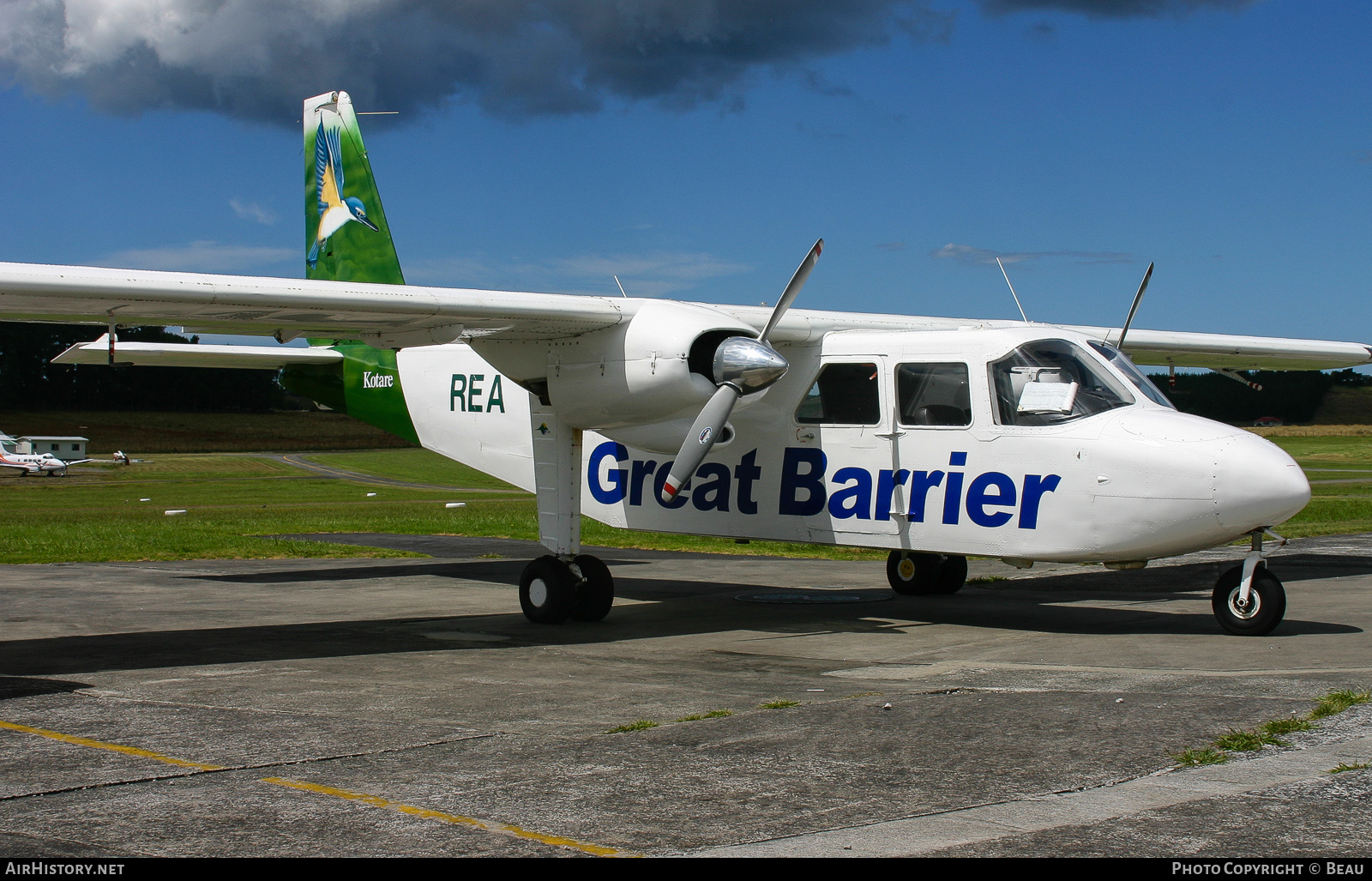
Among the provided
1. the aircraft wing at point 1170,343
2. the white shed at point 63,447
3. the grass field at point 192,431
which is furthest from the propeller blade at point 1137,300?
the grass field at point 192,431

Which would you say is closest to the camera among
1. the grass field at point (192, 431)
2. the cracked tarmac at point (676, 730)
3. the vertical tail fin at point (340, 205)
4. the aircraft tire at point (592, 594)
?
the cracked tarmac at point (676, 730)

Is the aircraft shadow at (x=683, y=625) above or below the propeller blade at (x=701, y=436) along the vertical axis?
below

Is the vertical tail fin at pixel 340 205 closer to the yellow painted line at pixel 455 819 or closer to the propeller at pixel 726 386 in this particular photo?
the propeller at pixel 726 386

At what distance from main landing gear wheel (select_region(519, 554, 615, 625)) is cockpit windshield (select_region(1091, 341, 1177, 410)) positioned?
5193mm

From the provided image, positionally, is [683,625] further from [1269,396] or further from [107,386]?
[107,386]

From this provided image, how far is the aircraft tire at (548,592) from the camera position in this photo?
11906 mm

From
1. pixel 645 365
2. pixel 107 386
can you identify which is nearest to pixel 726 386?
pixel 645 365

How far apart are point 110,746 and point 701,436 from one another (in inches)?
223

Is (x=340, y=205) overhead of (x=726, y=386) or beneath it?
overhead

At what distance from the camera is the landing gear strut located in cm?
995

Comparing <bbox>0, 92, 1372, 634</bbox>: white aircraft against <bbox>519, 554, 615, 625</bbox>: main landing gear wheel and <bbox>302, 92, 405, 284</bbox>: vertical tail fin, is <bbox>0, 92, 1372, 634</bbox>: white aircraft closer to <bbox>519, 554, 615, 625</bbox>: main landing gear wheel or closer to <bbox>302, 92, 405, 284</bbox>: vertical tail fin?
<bbox>519, 554, 615, 625</bbox>: main landing gear wheel

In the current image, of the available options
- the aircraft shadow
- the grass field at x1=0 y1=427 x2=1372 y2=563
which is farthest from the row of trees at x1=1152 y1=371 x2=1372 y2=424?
the aircraft shadow

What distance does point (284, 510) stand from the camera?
122 feet

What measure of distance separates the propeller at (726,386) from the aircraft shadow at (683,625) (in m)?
1.70
